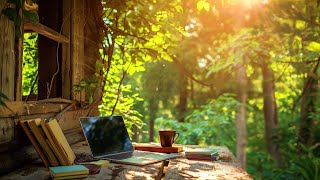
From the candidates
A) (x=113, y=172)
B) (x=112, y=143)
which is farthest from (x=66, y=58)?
(x=113, y=172)

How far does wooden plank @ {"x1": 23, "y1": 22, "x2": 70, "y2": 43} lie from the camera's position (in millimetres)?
2419

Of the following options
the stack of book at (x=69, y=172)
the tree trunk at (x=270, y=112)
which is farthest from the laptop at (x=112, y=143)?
the tree trunk at (x=270, y=112)

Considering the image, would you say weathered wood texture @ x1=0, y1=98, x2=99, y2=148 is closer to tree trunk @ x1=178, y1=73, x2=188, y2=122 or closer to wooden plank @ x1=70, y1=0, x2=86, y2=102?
wooden plank @ x1=70, y1=0, x2=86, y2=102

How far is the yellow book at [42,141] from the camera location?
2006 mm

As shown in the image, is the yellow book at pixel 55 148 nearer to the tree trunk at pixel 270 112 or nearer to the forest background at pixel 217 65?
the forest background at pixel 217 65

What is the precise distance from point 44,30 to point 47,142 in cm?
97

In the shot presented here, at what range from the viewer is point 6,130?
2043 millimetres

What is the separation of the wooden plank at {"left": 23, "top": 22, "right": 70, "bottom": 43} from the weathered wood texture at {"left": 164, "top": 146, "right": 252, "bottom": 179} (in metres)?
1.36

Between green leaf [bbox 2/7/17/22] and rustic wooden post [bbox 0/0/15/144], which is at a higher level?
green leaf [bbox 2/7/17/22]

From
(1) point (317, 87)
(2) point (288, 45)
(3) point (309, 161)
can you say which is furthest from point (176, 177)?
(1) point (317, 87)

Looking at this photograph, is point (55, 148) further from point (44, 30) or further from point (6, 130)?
point (44, 30)

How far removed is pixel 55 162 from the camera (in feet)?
6.67

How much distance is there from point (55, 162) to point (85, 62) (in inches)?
64.4

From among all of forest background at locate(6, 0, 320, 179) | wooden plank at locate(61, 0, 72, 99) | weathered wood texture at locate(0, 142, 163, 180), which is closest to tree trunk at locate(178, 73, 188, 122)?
forest background at locate(6, 0, 320, 179)
